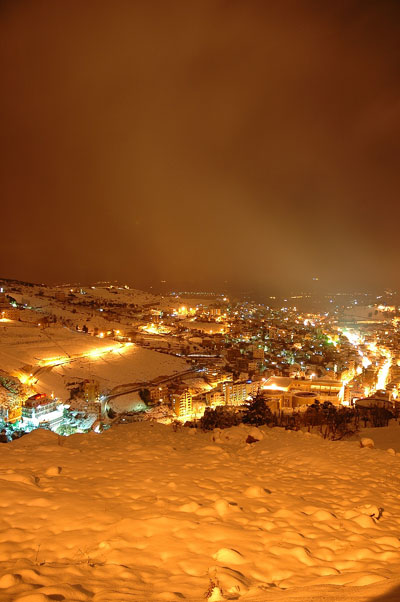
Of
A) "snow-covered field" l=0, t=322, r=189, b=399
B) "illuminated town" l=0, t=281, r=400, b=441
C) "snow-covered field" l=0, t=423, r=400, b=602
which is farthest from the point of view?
"snow-covered field" l=0, t=322, r=189, b=399

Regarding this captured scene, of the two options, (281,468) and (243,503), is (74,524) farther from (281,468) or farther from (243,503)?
(281,468)

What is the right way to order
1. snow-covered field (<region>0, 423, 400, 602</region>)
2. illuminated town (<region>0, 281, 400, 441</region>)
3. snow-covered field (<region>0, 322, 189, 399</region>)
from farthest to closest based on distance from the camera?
snow-covered field (<region>0, 322, 189, 399</region>), illuminated town (<region>0, 281, 400, 441</region>), snow-covered field (<region>0, 423, 400, 602</region>)

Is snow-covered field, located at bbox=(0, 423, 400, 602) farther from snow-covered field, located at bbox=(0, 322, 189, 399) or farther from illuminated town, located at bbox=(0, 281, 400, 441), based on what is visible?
snow-covered field, located at bbox=(0, 322, 189, 399)

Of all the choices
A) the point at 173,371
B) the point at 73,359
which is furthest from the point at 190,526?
the point at 73,359

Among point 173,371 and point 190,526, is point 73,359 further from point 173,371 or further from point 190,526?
point 190,526

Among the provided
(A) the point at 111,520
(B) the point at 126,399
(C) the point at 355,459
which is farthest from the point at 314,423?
(B) the point at 126,399

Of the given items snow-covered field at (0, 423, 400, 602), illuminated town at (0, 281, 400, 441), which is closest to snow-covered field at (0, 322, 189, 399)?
illuminated town at (0, 281, 400, 441)

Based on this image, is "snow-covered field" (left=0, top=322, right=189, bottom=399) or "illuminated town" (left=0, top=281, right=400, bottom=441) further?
"snow-covered field" (left=0, top=322, right=189, bottom=399)

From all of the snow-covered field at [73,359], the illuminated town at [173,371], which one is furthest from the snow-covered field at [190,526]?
the snow-covered field at [73,359]
